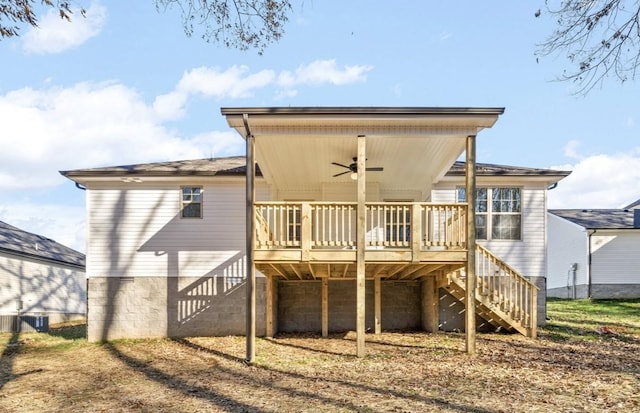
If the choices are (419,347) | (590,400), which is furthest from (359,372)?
(590,400)

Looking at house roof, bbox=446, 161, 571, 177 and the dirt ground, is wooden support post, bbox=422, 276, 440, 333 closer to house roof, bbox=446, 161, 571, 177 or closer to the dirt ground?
the dirt ground

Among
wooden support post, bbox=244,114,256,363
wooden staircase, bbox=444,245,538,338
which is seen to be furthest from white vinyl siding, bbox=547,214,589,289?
wooden support post, bbox=244,114,256,363

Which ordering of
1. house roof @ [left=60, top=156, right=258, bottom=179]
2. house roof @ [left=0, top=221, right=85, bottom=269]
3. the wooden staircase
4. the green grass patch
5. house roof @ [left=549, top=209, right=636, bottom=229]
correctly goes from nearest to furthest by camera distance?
1. the wooden staircase
2. the green grass patch
3. house roof @ [left=60, top=156, right=258, bottom=179]
4. house roof @ [left=0, top=221, right=85, bottom=269]
5. house roof @ [left=549, top=209, right=636, bottom=229]

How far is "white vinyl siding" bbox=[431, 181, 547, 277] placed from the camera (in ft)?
45.0

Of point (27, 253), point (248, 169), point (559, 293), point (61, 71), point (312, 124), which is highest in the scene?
point (61, 71)

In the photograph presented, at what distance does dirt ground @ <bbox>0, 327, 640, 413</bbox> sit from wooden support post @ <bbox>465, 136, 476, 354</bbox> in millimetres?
498

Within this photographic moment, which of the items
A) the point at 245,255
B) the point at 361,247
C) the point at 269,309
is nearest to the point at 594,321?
the point at 361,247

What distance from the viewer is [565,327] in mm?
13617

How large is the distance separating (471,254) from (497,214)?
4.31 metres

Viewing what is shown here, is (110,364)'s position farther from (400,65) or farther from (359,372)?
(400,65)

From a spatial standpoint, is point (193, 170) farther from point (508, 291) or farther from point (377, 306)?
point (508, 291)

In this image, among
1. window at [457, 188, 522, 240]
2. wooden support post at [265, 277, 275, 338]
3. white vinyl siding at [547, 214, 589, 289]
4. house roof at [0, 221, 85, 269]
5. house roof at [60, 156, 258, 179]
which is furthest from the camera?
white vinyl siding at [547, 214, 589, 289]

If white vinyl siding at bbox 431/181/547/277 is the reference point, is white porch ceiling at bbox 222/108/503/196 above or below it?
above

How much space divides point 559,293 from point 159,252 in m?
20.7
